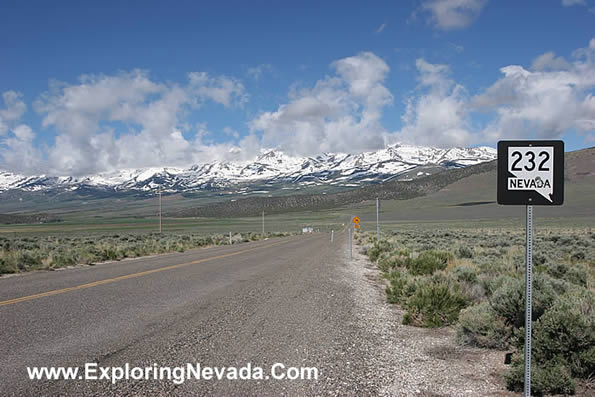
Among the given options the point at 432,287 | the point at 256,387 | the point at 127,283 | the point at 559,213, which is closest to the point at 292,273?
the point at 127,283

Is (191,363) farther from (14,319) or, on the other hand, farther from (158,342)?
(14,319)

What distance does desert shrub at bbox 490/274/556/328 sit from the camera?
647 centimetres

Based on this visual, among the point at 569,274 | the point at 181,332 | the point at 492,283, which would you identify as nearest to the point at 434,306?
the point at 492,283

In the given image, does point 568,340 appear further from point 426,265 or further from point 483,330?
point 426,265

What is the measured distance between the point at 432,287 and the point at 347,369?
13.4ft

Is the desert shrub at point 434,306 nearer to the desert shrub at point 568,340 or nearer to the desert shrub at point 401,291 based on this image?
the desert shrub at point 401,291

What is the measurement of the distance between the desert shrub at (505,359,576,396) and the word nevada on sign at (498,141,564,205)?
1886 millimetres

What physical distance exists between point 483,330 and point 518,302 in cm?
66

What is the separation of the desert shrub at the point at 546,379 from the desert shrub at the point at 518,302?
5.07 feet

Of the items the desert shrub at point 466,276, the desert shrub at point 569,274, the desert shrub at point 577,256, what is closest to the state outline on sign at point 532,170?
the desert shrub at point 466,276

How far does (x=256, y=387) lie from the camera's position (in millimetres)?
4914

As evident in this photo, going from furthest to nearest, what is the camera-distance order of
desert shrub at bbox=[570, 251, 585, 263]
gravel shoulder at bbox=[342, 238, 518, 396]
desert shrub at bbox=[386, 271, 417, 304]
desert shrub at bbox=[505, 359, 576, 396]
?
desert shrub at bbox=[570, 251, 585, 263] → desert shrub at bbox=[386, 271, 417, 304] → gravel shoulder at bbox=[342, 238, 518, 396] → desert shrub at bbox=[505, 359, 576, 396]

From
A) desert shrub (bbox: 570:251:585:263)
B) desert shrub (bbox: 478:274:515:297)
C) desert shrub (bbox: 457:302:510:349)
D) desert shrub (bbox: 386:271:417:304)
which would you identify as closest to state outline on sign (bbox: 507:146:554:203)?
desert shrub (bbox: 457:302:510:349)

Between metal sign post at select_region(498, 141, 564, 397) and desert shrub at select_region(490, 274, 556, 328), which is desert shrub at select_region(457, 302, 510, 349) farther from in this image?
metal sign post at select_region(498, 141, 564, 397)
